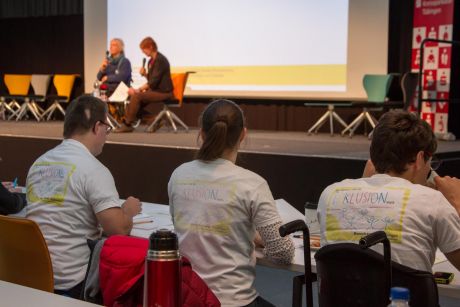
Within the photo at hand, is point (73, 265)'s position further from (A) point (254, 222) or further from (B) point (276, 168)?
(B) point (276, 168)

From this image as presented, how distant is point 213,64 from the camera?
1012cm

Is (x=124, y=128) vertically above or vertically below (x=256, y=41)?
below

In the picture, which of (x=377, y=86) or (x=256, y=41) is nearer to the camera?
(x=377, y=86)

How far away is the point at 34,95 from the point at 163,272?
1066 centimetres

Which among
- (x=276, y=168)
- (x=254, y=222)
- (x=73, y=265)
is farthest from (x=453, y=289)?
(x=276, y=168)

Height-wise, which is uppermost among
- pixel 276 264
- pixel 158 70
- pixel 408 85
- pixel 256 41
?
pixel 256 41

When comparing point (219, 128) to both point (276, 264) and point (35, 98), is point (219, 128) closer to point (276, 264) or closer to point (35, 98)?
point (276, 264)

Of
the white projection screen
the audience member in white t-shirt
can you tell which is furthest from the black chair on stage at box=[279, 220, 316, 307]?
the white projection screen

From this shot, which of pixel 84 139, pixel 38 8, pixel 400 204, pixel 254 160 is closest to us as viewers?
pixel 400 204

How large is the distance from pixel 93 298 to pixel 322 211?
73 cm

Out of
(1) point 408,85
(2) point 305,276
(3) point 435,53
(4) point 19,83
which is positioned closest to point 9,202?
(2) point 305,276

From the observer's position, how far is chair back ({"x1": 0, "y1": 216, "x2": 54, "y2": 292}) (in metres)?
2.14

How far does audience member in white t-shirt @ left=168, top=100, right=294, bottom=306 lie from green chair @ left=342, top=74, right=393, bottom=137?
6.17 meters

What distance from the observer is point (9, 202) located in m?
3.02
